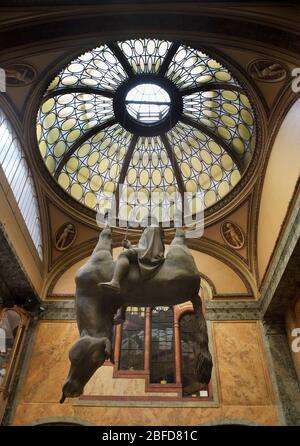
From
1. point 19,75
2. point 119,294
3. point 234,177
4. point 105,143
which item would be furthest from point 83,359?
point 105,143

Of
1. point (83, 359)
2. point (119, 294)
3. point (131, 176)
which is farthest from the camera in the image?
point (131, 176)

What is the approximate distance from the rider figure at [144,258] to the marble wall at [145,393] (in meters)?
6.14

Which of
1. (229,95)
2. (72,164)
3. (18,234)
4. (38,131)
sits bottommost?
(18,234)

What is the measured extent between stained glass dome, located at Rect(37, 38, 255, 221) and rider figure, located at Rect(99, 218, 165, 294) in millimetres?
6305

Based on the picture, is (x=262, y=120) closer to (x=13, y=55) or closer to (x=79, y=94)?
(x=79, y=94)

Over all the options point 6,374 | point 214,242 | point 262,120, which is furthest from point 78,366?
point 214,242

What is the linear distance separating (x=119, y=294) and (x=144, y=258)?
63 cm

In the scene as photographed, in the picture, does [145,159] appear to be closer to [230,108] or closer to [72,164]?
[72,164]

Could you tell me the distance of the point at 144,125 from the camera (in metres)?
12.3

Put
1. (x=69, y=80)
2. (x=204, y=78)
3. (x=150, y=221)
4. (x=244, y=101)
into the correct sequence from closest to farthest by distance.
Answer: (x=150, y=221), (x=69, y=80), (x=244, y=101), (x=204, y=78)

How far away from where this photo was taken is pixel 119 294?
14.4ft

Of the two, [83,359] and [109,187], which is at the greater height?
[109,187]

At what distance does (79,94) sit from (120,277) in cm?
885

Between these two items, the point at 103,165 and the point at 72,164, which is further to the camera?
the point at 103,165
